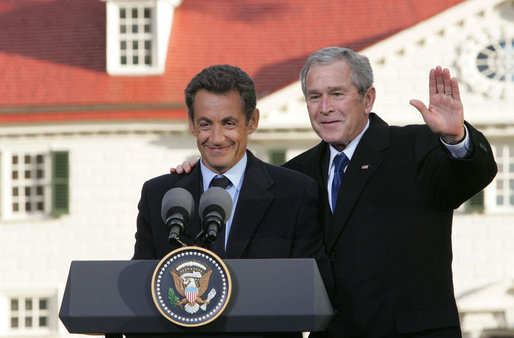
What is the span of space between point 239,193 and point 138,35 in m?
23.1

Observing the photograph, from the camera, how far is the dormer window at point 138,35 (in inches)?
1048

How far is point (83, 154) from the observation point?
84.9 feet

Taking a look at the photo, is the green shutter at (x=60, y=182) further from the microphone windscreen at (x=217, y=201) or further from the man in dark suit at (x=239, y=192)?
the microphone windscreen at (x=217, y=201)

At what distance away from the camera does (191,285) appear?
3.84 meters

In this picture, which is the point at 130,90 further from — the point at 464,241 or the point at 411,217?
the point at 411,217

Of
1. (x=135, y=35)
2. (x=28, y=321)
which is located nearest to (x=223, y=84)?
(x=28, y=321)

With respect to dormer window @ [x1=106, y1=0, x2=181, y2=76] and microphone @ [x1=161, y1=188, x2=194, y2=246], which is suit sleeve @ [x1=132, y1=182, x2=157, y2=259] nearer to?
microphone @ [x1=161, y1=188, x2=194, y2=246]

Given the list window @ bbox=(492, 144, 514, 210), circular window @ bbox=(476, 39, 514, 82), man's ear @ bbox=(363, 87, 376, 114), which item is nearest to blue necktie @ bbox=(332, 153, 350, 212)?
man's ear @ bbox=(363, 87, 376, 114)

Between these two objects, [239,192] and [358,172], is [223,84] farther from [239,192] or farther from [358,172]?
[358,172]

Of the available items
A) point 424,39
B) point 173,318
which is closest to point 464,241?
point 424,39

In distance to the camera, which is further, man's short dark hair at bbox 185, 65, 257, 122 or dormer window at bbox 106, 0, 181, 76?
dormer window at bbox 106, 0, 181, 76

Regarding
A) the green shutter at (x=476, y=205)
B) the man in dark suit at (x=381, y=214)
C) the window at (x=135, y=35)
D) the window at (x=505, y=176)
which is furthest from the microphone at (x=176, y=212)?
the window at (x=135, y=35)

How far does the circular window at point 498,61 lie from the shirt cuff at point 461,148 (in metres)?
21.3

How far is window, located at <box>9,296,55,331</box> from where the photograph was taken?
2625 centimetres
